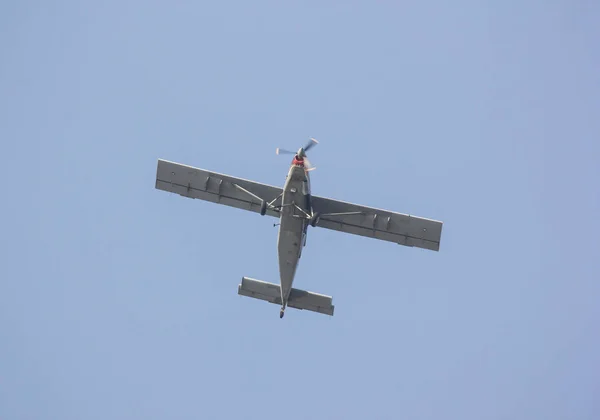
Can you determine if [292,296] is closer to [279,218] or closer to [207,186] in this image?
[279,218]

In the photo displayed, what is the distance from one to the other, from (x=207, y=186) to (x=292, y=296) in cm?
527

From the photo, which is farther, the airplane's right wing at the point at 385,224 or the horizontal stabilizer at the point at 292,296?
the horizontal stabilizer at the point at 292,296

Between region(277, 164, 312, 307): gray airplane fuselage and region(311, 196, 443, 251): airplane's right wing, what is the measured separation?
5.39 feet

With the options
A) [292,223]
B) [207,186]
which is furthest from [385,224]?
[207,186]

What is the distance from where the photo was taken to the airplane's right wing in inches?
1484

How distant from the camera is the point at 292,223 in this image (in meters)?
36.0

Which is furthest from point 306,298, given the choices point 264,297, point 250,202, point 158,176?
point 158,176

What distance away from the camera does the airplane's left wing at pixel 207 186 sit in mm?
37812

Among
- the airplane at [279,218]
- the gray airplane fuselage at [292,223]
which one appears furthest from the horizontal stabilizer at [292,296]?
the gray airplane fuselage at [292,223]

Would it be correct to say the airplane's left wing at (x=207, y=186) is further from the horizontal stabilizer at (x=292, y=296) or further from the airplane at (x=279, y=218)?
the horizontal stabilizer at (x=292, y=296)

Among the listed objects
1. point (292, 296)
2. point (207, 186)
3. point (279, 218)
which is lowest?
point (292, 296)

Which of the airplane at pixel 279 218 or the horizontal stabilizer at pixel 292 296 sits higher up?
the airplane at pixel 279 218

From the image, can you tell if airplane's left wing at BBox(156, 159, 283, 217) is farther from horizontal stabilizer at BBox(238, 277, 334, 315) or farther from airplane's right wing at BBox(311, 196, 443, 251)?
horizontal stabilizer at BBox(238, 277, 334, 315)

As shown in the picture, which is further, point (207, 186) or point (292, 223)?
point (207, 186)
